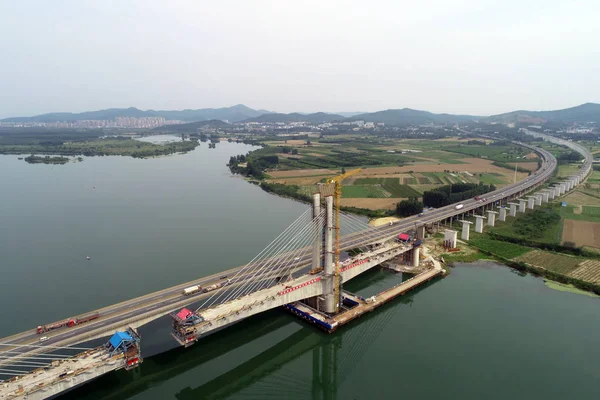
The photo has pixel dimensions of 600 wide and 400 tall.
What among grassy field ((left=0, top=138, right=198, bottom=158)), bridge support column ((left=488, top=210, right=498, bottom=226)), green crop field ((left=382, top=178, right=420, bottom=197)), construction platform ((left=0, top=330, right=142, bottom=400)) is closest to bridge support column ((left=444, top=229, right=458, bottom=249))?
bridge support column ((left=488, top=210, right=498, bottom=226))

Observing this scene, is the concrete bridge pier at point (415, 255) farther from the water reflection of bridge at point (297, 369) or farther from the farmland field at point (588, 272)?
the farmland field at point (588, 272)

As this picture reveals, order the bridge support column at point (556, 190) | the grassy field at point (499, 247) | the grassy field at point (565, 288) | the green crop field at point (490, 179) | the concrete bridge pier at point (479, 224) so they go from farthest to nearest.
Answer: the green crop field at point (490, 179) → the bridge support column at point (556, 190) → the concrete bridge pier at point (479, 224) → the grassy field at point (499, 247) → the grassy field at point (565, 288)

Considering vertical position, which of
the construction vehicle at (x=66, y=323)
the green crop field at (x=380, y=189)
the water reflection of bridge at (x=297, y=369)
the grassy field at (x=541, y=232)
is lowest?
the water reflection of bridge at (x=297, y=369)

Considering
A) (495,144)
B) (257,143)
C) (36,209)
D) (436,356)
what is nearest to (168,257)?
(436,356)

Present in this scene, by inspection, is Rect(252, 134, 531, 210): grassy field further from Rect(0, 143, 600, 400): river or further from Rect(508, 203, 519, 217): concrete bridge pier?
Rect(0, 143, 600, 400): river

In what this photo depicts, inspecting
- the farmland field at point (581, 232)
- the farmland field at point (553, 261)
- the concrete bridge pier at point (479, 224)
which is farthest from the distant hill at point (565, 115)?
the farmland field at point (553, 261)
